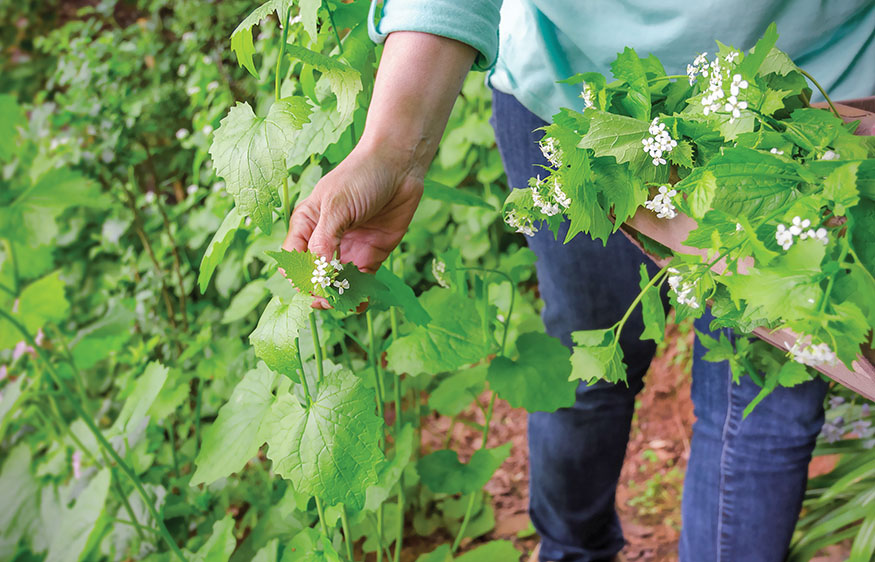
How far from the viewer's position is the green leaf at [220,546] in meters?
1.05

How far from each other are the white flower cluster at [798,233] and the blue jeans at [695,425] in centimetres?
54

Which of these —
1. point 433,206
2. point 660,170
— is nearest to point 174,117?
point 433,206

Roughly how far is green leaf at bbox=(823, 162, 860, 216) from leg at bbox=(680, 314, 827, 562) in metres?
0.55

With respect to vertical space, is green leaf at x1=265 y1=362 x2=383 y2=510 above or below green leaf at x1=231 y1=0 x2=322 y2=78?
below

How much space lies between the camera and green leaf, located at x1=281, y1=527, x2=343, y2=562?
900mm

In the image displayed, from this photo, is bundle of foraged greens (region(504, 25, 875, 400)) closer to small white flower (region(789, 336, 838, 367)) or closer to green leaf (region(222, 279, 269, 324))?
small white flower (region(789, 336, 838, 367))

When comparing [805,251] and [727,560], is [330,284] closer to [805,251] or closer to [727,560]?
[805,251]

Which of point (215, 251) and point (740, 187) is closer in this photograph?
point (740, 187)

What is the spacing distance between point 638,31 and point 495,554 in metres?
0.93

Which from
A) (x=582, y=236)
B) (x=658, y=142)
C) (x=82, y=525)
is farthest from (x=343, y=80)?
(x=82, y=525)

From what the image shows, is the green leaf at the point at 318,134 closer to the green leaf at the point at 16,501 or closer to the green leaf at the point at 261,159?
the green leaf at the point at 261,159

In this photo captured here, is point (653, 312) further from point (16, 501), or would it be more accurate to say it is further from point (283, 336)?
point (16, 501)

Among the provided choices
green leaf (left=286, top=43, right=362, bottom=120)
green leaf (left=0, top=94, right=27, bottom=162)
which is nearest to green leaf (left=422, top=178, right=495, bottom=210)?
green leaf (left=286, top=43, right=362, bottom=120)

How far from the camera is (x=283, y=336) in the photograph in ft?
2.30
